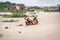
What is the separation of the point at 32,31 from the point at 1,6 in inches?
21.5

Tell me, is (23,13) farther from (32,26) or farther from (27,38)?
(27,38)

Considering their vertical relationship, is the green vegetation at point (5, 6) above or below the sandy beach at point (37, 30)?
above

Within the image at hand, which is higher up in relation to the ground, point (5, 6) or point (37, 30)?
point (5, 6)

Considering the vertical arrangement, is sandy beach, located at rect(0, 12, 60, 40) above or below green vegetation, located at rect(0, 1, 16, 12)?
below

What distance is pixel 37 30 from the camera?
1.56m

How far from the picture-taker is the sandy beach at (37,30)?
60.7 inches

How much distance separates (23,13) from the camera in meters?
1.62

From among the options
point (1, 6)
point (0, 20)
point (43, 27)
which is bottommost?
point (43, 27)

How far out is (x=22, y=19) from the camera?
5.21ft

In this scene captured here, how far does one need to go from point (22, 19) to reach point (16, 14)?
0.11 meters

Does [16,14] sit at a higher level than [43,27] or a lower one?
higher

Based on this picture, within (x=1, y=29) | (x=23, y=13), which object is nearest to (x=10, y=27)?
(x=1, y=29)

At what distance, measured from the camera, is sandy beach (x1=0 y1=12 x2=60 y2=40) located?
60.7 inches

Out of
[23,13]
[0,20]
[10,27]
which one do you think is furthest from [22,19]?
[0,20]
